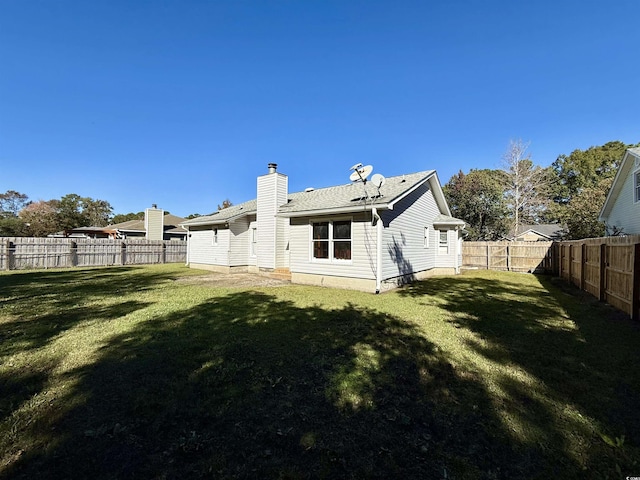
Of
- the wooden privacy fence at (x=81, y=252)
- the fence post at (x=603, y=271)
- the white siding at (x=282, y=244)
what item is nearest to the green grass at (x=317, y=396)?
the fence post at (x=603, y=271)

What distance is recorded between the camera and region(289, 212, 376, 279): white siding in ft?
33.1

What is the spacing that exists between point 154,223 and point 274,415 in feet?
91.4

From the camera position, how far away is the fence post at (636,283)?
6.39 m

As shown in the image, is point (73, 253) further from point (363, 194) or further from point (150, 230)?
point (363, 194)

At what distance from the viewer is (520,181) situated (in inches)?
1039

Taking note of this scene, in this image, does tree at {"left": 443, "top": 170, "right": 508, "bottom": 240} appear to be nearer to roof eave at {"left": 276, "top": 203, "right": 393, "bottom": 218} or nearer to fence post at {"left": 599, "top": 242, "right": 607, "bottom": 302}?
fence post at {"left": 599, "top": 242, "right": 607, "bottom": 302}

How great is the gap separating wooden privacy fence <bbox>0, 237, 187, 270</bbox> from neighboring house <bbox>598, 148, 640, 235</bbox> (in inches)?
1079

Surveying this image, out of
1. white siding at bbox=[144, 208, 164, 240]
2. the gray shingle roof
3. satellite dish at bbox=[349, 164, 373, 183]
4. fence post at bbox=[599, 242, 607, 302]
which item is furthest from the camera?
white siding at bbox=[144, 208, 164, 240]

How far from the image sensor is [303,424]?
2865 mm

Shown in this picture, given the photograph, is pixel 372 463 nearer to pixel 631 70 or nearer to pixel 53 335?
pixel 53 335

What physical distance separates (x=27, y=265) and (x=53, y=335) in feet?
58.0

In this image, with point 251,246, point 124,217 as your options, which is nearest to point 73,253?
point 251,246

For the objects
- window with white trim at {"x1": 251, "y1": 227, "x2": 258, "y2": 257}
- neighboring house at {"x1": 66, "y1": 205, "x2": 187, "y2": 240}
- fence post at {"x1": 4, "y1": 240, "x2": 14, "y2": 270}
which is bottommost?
fence post at {"x1": 4, "y1": 240, "x2": 14, "y2": 270}

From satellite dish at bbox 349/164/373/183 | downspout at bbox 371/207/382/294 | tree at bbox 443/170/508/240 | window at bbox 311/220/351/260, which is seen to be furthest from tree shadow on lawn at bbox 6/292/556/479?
tree at bbox 443/170/508/240
